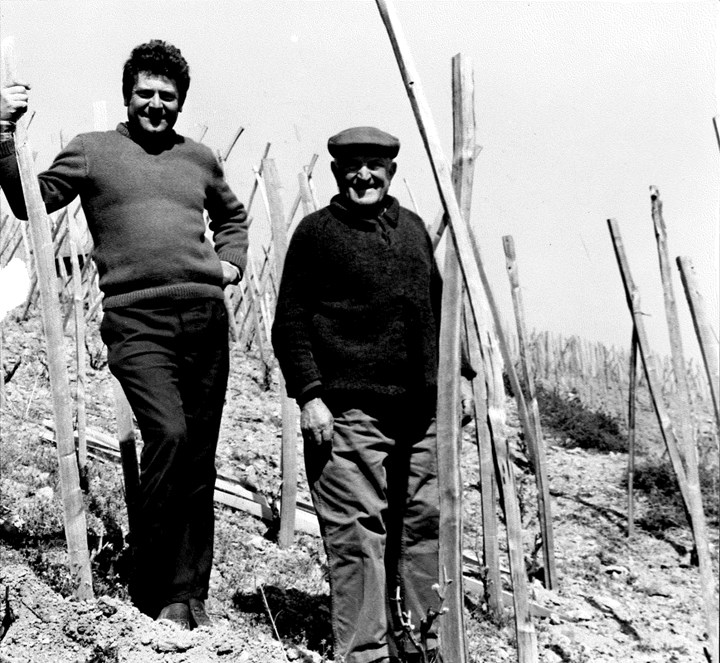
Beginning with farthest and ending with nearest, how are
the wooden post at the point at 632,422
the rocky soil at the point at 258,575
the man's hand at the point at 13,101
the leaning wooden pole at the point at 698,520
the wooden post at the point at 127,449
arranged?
1. the wooden post at the point at 632,422
2. the wooden post at the point at 127,449
3. the rocky soil at the point at 258,575
4. the man's hand at the point at 13,101
5. the leaning wooden pole at the point at 698,520

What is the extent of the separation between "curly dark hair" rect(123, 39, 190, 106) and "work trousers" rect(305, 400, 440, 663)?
1.11 metres

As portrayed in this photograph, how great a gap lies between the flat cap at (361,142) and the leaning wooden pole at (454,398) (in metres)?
0.74

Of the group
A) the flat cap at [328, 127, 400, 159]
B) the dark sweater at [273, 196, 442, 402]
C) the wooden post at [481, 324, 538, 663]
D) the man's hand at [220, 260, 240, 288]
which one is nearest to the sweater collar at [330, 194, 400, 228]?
the dark sweater at [273, 196, 442, 402]

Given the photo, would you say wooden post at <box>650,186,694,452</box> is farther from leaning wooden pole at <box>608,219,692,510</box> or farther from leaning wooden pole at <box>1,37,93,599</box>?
leaning wooden pole at <box>1,37,93,599</box>

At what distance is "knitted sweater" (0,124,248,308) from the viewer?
7.00ft

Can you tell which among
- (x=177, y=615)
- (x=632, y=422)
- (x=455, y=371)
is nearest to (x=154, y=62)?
(x=455, y=371)

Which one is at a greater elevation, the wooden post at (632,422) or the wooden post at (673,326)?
the wooden post at (673,326)

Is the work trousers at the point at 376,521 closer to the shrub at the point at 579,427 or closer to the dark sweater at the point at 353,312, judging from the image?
the dark sweater at the point at 353,312

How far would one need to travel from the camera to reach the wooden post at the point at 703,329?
4.66 feet

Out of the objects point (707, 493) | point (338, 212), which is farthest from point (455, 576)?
point (707, 493)

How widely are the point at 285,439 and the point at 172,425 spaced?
4.14 feet

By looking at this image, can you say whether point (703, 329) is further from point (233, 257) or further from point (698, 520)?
point (233, 257)

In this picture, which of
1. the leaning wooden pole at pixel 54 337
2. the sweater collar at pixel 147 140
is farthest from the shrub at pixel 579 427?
the leaning wooden pole at pixel 54 337

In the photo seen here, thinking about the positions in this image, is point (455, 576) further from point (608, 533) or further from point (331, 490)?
point (608, 533)
